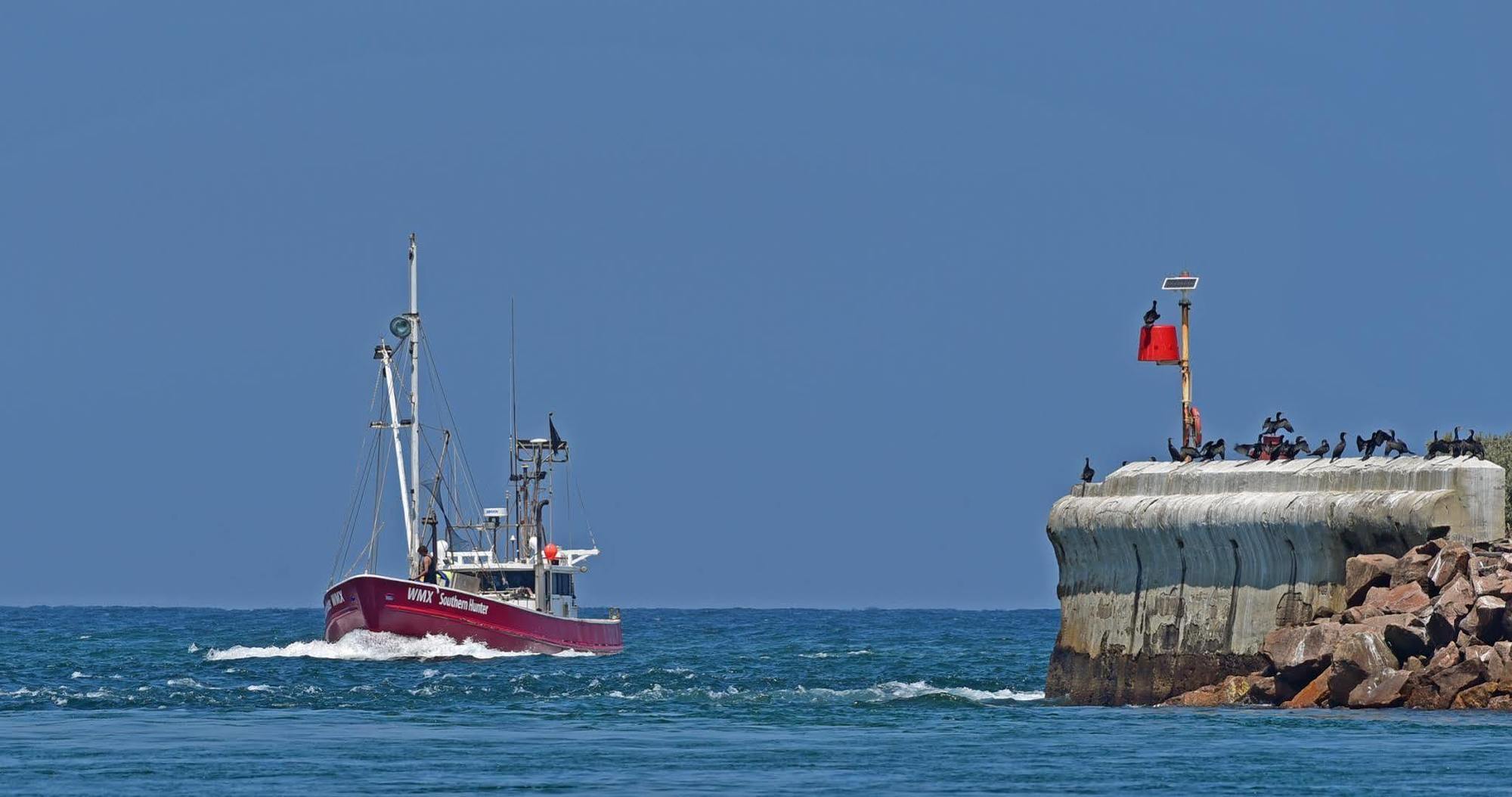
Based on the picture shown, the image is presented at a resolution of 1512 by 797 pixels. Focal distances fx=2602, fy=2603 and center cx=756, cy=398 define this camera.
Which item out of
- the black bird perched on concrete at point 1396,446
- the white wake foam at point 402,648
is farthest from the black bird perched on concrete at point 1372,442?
the white wake foam at point 402,648

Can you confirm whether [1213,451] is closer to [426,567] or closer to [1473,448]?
[1473,448]

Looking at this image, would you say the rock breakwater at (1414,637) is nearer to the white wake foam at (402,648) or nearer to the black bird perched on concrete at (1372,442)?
the black bird perched on concrete at (1372,442)

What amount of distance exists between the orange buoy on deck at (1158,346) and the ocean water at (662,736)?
599 centimetres

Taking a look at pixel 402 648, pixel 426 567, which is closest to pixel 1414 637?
pixel 402 648

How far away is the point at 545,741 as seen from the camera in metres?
37.1

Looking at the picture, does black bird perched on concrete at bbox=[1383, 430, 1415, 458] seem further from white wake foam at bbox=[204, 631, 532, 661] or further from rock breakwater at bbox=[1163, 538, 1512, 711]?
white wake foam at bbox=[204, 631, 532, 661]

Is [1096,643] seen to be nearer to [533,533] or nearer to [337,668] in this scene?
[337,668]

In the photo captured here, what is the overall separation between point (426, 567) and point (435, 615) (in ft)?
14.0

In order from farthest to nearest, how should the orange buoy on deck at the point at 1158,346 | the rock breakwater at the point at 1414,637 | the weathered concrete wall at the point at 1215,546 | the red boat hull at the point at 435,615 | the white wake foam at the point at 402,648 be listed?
the red boat hull at the point at 435,615 → the white wake foam at the point at 402,648 → the orange buoy on deck at the point at 1158,346 → the weathered concrete wall at the point at 1215,546 → the rock breakwater at the point at 1414,637

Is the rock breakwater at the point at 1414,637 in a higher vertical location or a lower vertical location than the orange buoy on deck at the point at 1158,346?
lower

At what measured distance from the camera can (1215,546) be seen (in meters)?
36.9

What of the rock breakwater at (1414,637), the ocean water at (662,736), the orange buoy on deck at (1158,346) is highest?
the orange buoy on deck at (1158,346)

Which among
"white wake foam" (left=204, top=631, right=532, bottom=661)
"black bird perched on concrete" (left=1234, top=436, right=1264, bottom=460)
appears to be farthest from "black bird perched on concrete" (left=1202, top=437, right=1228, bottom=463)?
"white wake foam" (left=204, top=631, right=532, bottom=661)

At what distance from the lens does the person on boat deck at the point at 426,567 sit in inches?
2552
